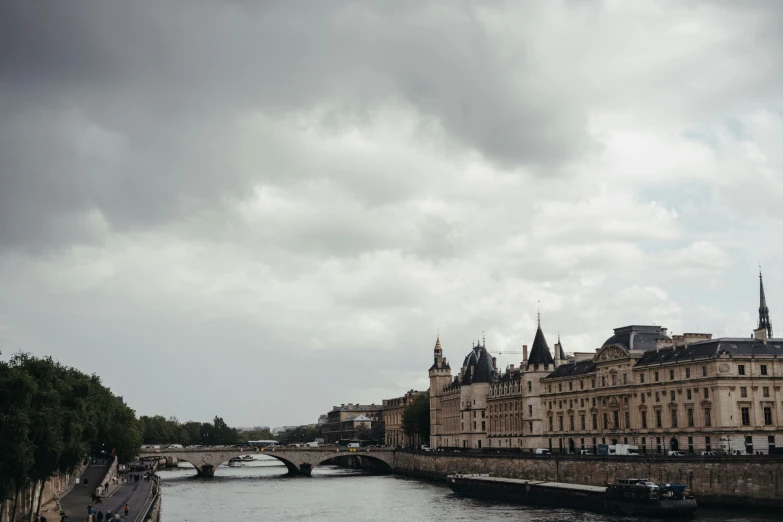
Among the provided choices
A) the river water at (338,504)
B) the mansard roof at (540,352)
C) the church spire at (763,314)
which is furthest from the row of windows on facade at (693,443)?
the church spire at (763,314)

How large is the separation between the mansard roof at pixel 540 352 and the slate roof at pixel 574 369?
8.89 feet

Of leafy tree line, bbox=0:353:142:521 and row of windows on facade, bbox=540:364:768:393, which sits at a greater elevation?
row of windows on facade, bbox=540:364:768:393

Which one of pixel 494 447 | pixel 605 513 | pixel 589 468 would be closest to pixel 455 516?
pixel 605 513

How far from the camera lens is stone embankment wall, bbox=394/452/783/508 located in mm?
82625

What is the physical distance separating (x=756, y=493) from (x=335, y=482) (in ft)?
240

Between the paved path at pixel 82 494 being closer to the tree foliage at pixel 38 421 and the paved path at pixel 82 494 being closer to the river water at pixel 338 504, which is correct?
the tree foliage at pixel 38 421

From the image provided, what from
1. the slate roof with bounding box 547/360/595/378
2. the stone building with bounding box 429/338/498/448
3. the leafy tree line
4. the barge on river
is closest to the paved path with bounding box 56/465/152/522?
the leafy tree line

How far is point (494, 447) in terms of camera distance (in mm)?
163750

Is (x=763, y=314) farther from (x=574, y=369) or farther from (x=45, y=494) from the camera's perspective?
(x=45, y=494)

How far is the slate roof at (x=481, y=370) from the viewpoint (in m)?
173

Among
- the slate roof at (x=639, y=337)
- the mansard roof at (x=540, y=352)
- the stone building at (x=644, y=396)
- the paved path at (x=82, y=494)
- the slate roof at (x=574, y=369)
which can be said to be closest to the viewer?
the paved path at (x=82, y=494)

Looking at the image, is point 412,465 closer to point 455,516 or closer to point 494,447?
point 494,447

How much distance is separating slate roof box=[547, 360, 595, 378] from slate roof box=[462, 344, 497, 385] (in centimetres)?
2745

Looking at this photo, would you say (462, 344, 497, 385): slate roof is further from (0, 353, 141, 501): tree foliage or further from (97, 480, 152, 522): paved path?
(0, 353, 141, 501): tree foliage
